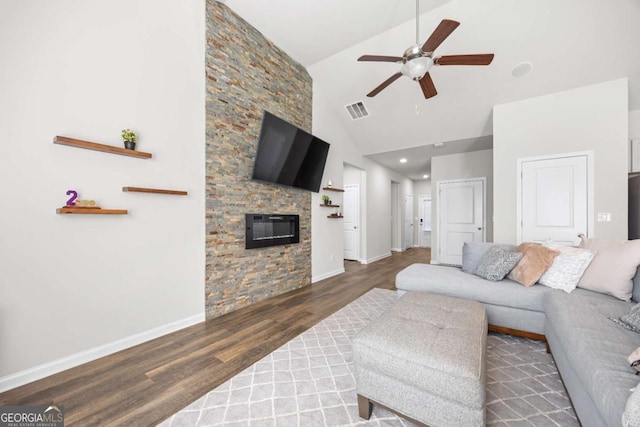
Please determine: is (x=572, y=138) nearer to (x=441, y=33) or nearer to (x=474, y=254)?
(x=474, y=254)

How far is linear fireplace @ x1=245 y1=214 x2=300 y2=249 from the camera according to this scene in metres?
3.19

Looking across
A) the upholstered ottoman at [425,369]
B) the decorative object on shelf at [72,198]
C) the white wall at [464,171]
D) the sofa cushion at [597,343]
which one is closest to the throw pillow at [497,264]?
the sofa cushion at [597,343]

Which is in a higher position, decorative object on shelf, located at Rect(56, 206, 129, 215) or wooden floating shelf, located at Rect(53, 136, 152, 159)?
wooden floating shelf, located at Rect(53, 136, 152, 159)

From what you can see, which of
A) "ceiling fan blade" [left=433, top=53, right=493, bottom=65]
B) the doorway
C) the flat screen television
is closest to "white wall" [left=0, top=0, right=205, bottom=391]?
the flat screen television

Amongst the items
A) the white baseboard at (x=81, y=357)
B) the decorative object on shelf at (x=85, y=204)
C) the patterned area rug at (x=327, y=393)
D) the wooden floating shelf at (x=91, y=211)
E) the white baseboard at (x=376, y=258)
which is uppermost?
the decorative object on shelf at (x=85, y=204)

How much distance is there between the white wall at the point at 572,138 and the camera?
3.19 m

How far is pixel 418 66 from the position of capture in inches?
90.5

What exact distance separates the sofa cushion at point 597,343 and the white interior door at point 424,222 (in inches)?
289

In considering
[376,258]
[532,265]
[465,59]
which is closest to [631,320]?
[532,265]

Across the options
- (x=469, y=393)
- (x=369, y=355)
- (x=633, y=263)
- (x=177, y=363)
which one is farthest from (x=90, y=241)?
(x=633, y=263)

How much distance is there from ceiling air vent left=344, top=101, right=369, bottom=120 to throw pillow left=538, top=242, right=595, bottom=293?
3.57 metres

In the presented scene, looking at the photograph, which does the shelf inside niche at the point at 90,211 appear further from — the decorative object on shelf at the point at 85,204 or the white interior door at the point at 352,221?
the white interior door at the point at 352,221

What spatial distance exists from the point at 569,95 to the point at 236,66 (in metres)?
4.54

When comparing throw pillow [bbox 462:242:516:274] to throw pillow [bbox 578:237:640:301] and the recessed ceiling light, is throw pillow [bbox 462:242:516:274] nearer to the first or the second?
throw pillow [bbox 578:237:640:301]
